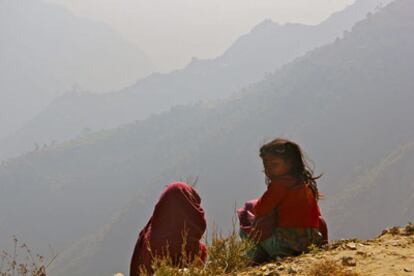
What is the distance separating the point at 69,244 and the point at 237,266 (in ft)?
401

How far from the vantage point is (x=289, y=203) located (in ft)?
11.3

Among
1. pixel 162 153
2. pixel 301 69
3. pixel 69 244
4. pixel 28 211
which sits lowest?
pixel 69 244

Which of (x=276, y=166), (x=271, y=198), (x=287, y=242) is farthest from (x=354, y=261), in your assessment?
(x=276, y=166)

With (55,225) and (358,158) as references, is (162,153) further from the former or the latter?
(358,158)

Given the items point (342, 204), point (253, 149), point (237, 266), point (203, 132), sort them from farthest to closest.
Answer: point (203, 132), point (253, 149), point (342, 204), point (237, 266)

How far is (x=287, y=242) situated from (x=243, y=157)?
10939cm

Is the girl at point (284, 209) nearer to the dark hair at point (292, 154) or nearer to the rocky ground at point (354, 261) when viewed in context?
the dark hair at point (292, 154)

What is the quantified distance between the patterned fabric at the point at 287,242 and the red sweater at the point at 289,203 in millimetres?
47

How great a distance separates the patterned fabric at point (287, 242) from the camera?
11.2 feet

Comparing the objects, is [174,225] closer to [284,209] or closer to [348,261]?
[284,209]

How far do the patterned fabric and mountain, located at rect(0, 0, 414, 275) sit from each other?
67237 mm

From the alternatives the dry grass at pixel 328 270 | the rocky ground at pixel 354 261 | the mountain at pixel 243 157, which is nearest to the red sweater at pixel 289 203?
the rocky ground at pixel 354 261

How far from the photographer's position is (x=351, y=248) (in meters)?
3.03

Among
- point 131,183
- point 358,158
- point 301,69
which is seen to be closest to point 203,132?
point 131,183
